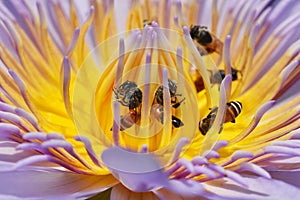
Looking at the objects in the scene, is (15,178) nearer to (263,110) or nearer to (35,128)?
(35,128)

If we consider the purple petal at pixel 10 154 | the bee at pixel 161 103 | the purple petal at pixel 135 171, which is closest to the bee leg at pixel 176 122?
the bee at pixel 161 103

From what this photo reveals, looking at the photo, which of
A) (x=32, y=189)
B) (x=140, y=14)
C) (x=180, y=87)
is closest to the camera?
(x=32, y=189)

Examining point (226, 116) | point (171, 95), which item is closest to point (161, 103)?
point (171, 95)

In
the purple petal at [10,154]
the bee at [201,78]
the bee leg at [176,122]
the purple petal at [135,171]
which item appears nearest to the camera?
the purple petal at [135,171]

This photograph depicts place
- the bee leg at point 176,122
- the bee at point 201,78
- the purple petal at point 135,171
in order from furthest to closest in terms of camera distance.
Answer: the bee at point 201,78 → the bee leg at point 176,122 → the purple petal at point 135,171

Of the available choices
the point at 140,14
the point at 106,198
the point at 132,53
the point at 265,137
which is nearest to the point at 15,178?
the point at 106,198

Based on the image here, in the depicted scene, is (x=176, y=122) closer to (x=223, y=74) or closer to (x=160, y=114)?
(x=160, y=114)

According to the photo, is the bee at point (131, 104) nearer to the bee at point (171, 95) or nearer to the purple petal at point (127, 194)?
the bee at point (171, 95)
